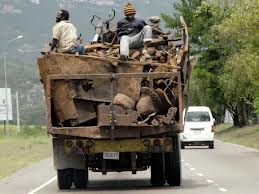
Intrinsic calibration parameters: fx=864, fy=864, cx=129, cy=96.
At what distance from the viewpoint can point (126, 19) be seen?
64.8 feet

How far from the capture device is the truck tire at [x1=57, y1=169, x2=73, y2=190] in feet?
63.1

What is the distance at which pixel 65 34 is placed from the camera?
19094 mm

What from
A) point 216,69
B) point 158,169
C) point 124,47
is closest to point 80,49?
point 124,47

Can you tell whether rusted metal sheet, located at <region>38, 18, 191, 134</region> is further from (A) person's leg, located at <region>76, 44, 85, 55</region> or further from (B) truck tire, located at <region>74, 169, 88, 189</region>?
(B) truck tire, located at <region>74, 169, 88, 189</region>

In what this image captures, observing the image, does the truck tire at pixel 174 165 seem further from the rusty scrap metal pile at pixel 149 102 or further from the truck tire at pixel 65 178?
the truck tire at pixel 65 178

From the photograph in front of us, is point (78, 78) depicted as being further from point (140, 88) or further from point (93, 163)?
point (93, 163)

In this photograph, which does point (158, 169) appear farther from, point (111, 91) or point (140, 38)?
point (140, 38)

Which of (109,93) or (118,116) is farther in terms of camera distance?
(109,93)

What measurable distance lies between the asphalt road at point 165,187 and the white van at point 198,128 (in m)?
14.1

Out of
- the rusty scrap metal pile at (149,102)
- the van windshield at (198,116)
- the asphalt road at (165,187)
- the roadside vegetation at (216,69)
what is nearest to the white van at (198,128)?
the van windshield at (198,116)

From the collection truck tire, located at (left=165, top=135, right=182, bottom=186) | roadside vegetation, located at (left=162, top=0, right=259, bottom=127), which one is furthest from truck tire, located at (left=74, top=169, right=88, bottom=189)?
roadside vegetation, located at (left=162, top=0, right=259, bottom=127)

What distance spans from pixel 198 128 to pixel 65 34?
25.8m

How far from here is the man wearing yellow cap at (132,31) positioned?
1883 centimetres

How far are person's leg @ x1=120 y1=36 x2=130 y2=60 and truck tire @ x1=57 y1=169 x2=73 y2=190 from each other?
2952mm
